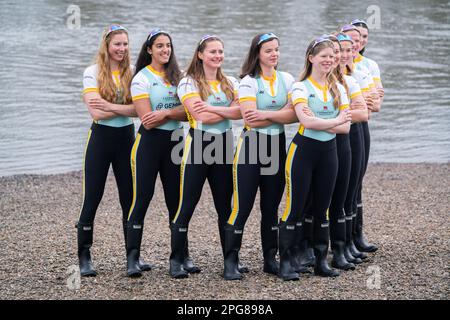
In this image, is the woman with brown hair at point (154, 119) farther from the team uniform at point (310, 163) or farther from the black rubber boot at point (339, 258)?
the black rubber boot at point (339, 258)

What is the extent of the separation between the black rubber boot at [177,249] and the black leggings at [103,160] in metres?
0.52

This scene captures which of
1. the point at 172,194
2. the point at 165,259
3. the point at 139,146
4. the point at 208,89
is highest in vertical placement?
the point at 208,89

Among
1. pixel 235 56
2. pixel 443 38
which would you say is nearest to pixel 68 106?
pixel 235 56

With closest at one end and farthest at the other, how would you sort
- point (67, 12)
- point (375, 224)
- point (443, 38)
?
1. point (375, 224)
2. point (443, 38)
3. point (67, 12)

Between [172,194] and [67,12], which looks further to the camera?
[67,12]

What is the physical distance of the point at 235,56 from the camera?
24.9 meters

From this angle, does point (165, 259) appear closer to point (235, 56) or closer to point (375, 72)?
point (375, 72)

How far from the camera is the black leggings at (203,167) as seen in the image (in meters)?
6.86

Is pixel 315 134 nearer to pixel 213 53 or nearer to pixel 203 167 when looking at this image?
pixel 203 167

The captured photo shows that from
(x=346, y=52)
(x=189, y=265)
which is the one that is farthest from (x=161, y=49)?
(x=189, y=265)

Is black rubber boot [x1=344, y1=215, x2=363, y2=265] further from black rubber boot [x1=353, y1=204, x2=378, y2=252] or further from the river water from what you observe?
the river water

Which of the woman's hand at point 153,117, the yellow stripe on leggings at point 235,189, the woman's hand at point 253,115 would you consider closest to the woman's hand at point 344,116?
the woman's hand at point 253,115

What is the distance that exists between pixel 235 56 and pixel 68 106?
7.42 m

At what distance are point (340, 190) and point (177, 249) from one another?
1.55 meters
